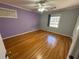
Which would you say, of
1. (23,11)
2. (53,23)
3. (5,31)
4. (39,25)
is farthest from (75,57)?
(39,25)

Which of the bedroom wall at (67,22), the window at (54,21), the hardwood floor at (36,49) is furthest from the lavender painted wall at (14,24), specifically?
the bedroom wall at (67,22)

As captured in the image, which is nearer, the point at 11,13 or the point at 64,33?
the point at 11,13

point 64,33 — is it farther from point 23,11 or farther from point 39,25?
point 23,11

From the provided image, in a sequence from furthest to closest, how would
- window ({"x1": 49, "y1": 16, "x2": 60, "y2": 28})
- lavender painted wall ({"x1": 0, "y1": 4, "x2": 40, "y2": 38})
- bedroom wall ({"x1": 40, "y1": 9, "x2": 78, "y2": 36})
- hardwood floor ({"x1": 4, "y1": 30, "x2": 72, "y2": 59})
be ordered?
window ({"x1": 49, "y1": 16, "x2": 60, "y2": 28}) < bedroom wall ({"x1": 40, "y1": 9, "x2": 78, "y2": 36}) < lavender painted wall ({"x1": 0, "y1": 4, "x2": 40, "y2": 38}) < hardwood floor ({"x1": 4, "y1": 30, "x2": 72, "y2": 59})

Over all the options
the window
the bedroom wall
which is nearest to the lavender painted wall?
the window

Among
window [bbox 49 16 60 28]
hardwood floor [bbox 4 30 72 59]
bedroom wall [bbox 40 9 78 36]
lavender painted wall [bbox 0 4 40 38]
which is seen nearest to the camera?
hardwood floor [bbox 4 30 72 59]

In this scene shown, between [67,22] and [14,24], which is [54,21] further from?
[14,24]

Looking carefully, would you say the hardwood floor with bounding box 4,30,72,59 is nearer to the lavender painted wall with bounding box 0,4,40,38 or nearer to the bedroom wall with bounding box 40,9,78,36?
the lavender painted wall with bounding box 0,4,40,38

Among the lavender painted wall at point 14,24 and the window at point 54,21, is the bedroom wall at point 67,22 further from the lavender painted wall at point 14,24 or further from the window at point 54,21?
the lavender painted wall at point 14,24

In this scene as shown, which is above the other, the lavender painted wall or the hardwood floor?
the lavender painted wall

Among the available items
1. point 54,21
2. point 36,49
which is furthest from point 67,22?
point 36,49

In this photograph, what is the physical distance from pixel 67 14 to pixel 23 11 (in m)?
3.63

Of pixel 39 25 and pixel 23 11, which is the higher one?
pixel 23 11

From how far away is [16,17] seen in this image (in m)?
3.82
